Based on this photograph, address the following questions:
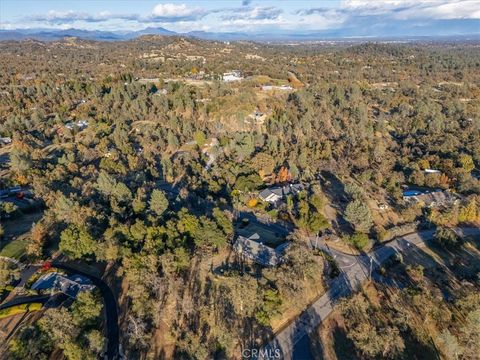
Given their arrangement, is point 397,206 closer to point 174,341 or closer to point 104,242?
point 174,341

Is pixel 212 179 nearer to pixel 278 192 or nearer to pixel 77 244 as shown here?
pixel 278 192

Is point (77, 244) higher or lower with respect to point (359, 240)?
higher

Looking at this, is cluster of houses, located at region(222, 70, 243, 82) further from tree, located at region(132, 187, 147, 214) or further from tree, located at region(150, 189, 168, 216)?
tree, located at region(150, 189, 168, 216)

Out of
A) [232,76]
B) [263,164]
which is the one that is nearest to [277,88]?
[232,76]

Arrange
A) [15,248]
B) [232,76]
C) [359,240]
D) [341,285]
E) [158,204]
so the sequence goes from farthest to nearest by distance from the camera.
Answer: [232,76] → [158,204] → [359,240] → [15,248] → [341,285]

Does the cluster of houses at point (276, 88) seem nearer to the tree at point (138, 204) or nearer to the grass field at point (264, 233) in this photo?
the grass field at point (264, 233)

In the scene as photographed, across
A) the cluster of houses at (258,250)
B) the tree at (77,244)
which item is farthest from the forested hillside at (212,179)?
the cluster of houses at (258,250)
